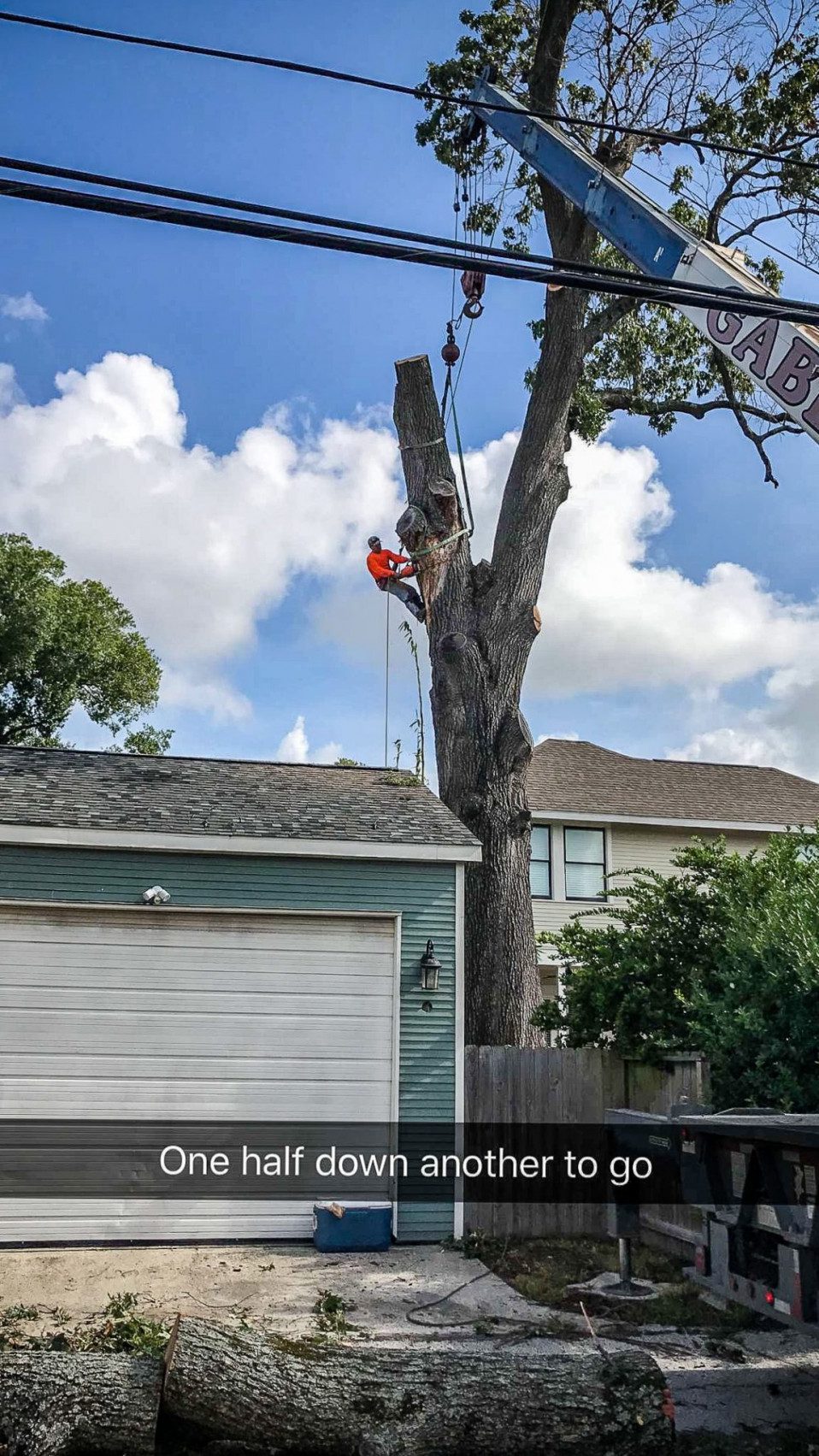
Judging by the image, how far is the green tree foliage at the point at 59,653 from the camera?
94.3ft

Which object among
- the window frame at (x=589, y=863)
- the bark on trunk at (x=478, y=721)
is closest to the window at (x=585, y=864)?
the window frame at (x=589, y=863)

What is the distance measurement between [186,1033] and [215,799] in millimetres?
2040

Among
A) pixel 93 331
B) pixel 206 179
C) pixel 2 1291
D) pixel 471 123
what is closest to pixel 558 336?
pixel 471 123

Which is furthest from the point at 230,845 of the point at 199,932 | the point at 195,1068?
the point at 195,1068

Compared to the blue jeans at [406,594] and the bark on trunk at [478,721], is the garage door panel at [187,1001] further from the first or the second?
the blue jeans at [406,594]

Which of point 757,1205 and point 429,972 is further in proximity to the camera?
point 429,972

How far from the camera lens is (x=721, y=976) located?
8.25 metres

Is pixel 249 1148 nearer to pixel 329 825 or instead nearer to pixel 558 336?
pixel 329 825

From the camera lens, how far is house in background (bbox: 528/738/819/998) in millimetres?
22281

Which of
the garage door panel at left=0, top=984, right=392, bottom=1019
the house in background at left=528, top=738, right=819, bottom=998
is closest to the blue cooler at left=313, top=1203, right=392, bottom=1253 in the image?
the garage door panel at left=0, top=984, right=392, bottom=1019

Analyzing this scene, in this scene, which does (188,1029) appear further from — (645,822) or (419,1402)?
(645,822)

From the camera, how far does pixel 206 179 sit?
6117mm

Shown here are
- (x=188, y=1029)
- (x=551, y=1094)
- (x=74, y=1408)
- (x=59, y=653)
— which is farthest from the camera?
(x=59, y=653)

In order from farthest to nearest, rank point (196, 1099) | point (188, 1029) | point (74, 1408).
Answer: point (188, 1029) < point (196, 1099) < point (74, 1408)
